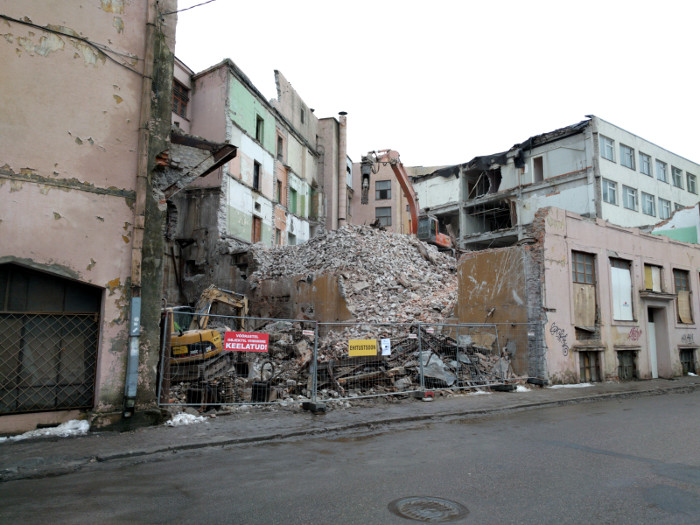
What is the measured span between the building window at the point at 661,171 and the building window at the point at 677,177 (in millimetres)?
1289

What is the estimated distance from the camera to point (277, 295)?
24656 mm

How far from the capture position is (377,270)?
80.3 feet

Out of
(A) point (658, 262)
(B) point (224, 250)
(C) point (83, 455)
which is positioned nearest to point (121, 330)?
(C) point (83, 455)

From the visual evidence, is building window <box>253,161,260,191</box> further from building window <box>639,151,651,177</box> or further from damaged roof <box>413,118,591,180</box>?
building window <box>639,151,651,177</box>

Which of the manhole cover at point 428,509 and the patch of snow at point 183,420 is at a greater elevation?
the manhole cover at point 428,509

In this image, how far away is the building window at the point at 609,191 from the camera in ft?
129

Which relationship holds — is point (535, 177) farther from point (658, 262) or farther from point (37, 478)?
point (37, 478)

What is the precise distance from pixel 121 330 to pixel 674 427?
397 inches

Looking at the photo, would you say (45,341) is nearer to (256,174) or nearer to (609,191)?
(256,174)

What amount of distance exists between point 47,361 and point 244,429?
11.4ft

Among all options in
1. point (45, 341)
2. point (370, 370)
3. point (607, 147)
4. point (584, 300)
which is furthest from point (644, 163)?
point (45, 341)

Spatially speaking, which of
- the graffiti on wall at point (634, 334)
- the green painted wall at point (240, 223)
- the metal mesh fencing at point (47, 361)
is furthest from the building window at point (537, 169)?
the metal mesh fencing at point (47, 361)

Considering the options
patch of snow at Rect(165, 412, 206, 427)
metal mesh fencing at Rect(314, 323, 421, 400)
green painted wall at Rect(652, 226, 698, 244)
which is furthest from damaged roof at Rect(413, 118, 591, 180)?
patch of snow at Rect(165, 412, 206, 427)

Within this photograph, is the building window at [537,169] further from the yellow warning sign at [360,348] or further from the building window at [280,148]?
the yellow warning sign at [360,348]
